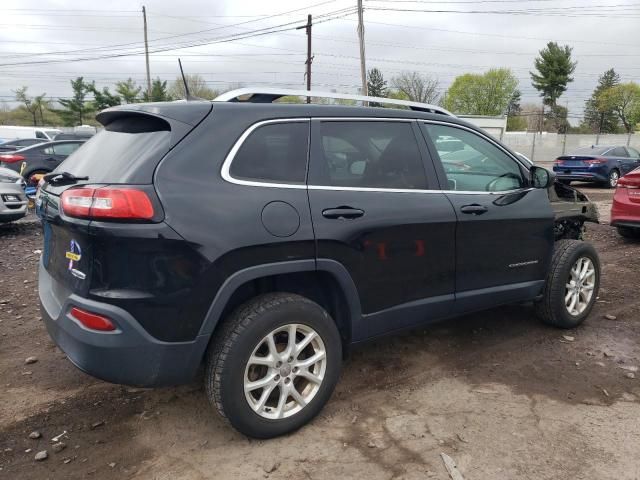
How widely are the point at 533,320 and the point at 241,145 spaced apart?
3258 millimetres

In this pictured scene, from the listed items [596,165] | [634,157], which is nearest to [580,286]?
[596,165]

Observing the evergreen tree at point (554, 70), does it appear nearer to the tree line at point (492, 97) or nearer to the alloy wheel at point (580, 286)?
the tree line at point (492, 97)

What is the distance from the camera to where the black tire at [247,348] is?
2.64 meters

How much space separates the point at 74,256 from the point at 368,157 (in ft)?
5.65

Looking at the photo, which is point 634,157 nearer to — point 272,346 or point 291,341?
point 291,341

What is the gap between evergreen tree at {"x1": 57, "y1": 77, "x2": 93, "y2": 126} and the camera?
47.1 metres

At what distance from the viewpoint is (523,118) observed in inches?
3150

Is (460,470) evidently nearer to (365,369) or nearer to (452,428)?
(452,428)

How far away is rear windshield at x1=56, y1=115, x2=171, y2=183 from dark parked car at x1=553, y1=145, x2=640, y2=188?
54.4ft

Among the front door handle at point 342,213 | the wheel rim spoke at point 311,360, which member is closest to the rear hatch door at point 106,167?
the front door handle at point 342,213

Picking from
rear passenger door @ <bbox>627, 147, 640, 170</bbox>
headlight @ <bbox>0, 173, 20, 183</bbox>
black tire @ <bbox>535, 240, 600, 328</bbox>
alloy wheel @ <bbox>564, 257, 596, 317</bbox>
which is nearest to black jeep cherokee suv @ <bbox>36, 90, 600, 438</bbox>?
black tire @ <bbox>535, 240, 600, 328</bbox>

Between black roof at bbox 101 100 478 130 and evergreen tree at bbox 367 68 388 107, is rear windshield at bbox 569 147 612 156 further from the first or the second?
evergreen tree at bbox 367 68 388 107

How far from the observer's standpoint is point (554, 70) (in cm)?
6125

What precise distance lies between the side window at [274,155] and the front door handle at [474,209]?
1215 millimetres
